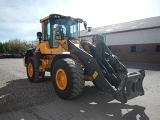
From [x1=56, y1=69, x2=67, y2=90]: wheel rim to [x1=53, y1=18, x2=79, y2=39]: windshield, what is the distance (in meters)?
1.86

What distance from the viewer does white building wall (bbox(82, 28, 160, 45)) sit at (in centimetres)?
1905

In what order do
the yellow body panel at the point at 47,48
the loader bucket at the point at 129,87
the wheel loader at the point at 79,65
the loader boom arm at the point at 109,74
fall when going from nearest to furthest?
the loader bucket at the point at 129,87 < the loader boom arm at the point at 109,74 < the wheel loader at the point at 79,65 < the yellow body panel at the point at 47,48

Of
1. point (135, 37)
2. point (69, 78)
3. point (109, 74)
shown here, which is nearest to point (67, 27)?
point (69, 78)

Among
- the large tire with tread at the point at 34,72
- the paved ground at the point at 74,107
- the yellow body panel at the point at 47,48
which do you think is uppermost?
the yellow body panel at the point at 47,48

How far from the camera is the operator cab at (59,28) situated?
7154mm

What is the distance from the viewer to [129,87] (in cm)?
495

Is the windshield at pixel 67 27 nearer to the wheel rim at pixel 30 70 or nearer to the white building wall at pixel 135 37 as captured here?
the wheel rim at pixel 30 70

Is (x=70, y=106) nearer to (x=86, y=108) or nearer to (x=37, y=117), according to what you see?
(x=86, y=108)

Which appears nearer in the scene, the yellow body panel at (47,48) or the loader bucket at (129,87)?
the loader bucket at (129,87)

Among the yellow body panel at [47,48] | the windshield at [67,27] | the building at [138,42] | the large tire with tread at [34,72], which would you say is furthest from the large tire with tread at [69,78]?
the building at [138,42]

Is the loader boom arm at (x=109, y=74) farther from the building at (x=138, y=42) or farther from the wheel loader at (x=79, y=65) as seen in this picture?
the building at (x=138, y=42)

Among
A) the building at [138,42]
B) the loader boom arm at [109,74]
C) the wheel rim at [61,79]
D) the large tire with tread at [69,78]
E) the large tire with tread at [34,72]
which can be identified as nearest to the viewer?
the loader boom arm at [109,74]

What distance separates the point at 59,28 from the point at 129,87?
383 centimetres

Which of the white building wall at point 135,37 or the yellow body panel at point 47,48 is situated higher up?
the white building wall at point 135,37
